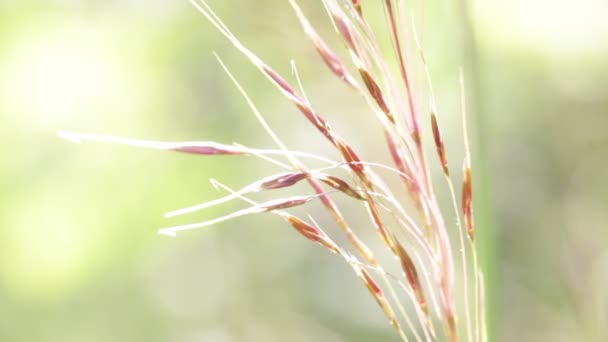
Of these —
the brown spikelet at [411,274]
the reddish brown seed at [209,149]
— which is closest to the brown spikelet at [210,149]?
the reddish brown seed at [209,149]

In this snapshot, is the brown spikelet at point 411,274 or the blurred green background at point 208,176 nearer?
the brown spikelet at point 411,274

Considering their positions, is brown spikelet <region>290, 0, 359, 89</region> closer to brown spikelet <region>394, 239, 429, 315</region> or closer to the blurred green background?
brown spikelet <region>394, 239, 429, 315</region>

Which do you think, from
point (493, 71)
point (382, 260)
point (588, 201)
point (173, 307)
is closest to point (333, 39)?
point (493, 71)

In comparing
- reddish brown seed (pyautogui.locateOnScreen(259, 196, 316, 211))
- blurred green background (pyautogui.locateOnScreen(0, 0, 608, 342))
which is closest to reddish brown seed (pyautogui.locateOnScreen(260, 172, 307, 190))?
reddish brown seed (pyautogui.locateOnScreen(259, 196, 316, 211))

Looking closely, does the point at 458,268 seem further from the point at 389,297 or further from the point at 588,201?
the point at 588,201

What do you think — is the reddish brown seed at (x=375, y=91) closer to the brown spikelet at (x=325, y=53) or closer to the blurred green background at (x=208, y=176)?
the brown spikelet at (x=325, y=53)

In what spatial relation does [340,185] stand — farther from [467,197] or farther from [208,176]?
[208,176]

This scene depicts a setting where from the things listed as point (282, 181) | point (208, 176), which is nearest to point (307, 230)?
point (282, 181)
